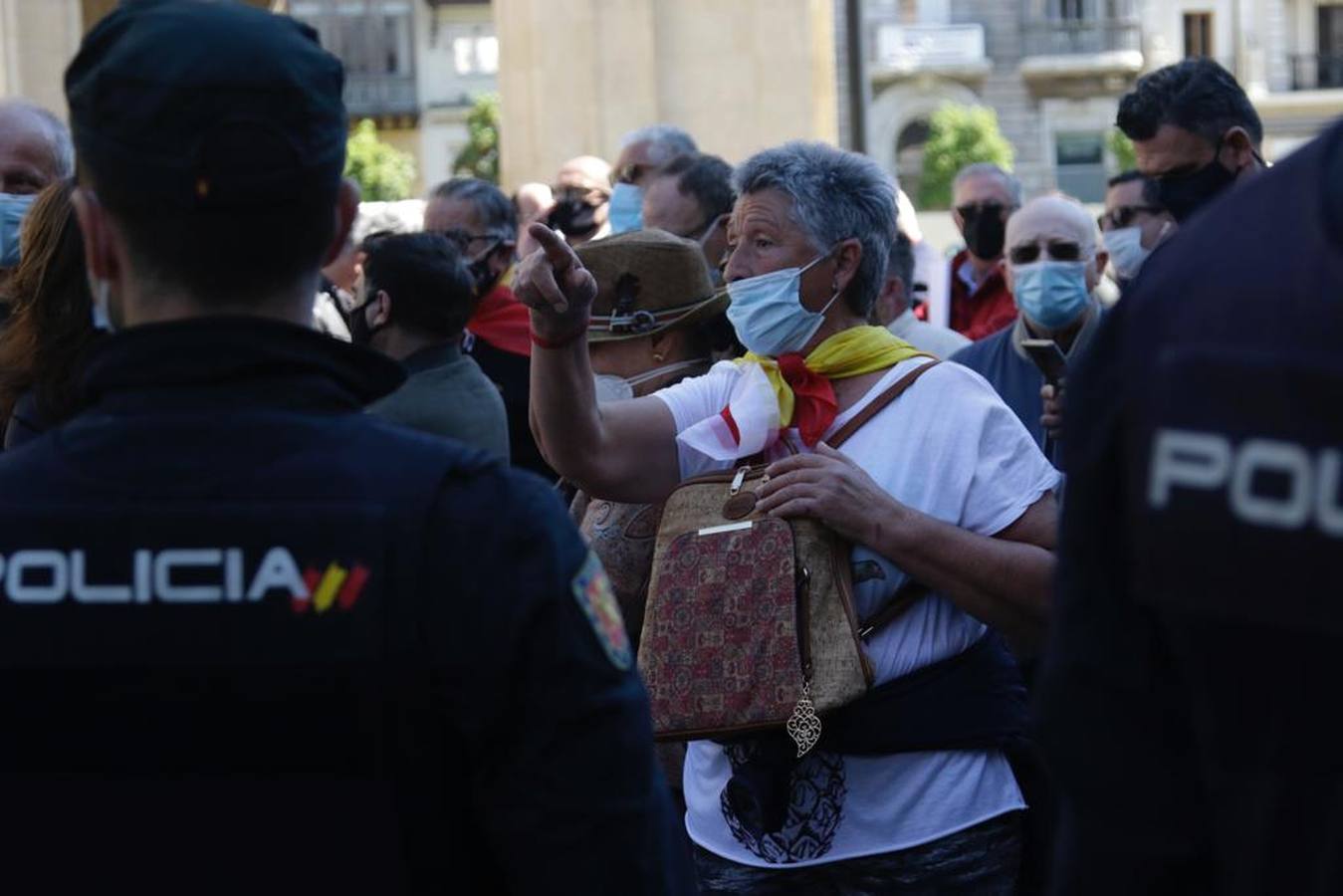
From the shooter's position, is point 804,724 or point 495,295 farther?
point 495,295

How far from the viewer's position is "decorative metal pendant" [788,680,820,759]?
383 cm

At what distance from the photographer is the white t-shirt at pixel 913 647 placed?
3920 mm

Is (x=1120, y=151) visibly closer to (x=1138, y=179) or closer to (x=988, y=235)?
(x=988, y=235)

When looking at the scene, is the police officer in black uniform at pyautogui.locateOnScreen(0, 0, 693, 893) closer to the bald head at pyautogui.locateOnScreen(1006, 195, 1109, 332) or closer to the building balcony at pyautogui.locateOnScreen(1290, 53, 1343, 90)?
the bald head at pyautogui.locateOnScreen(1006, 195, 1109, 332)

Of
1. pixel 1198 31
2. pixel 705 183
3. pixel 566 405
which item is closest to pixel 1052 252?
Answer: pixel 705 183

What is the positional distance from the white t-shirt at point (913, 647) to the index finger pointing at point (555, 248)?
0.55 meters

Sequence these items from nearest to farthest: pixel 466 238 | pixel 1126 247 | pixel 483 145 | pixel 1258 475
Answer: pixel 1258 475
pixel 466 238
pixel 1126 247
pixel 483 145

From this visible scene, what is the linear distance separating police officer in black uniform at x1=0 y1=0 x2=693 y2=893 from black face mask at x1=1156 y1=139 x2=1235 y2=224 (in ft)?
10.5

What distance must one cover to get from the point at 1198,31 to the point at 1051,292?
61273 millimetres

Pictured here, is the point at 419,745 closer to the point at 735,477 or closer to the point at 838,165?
the point at 735,477

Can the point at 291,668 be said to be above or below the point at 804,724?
above

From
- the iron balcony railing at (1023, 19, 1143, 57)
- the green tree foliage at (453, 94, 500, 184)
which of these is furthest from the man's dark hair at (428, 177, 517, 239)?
the iron balcony railing at (1023, 19, 1143, 57)

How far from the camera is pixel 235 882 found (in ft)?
7.09

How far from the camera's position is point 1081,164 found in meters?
63.5
